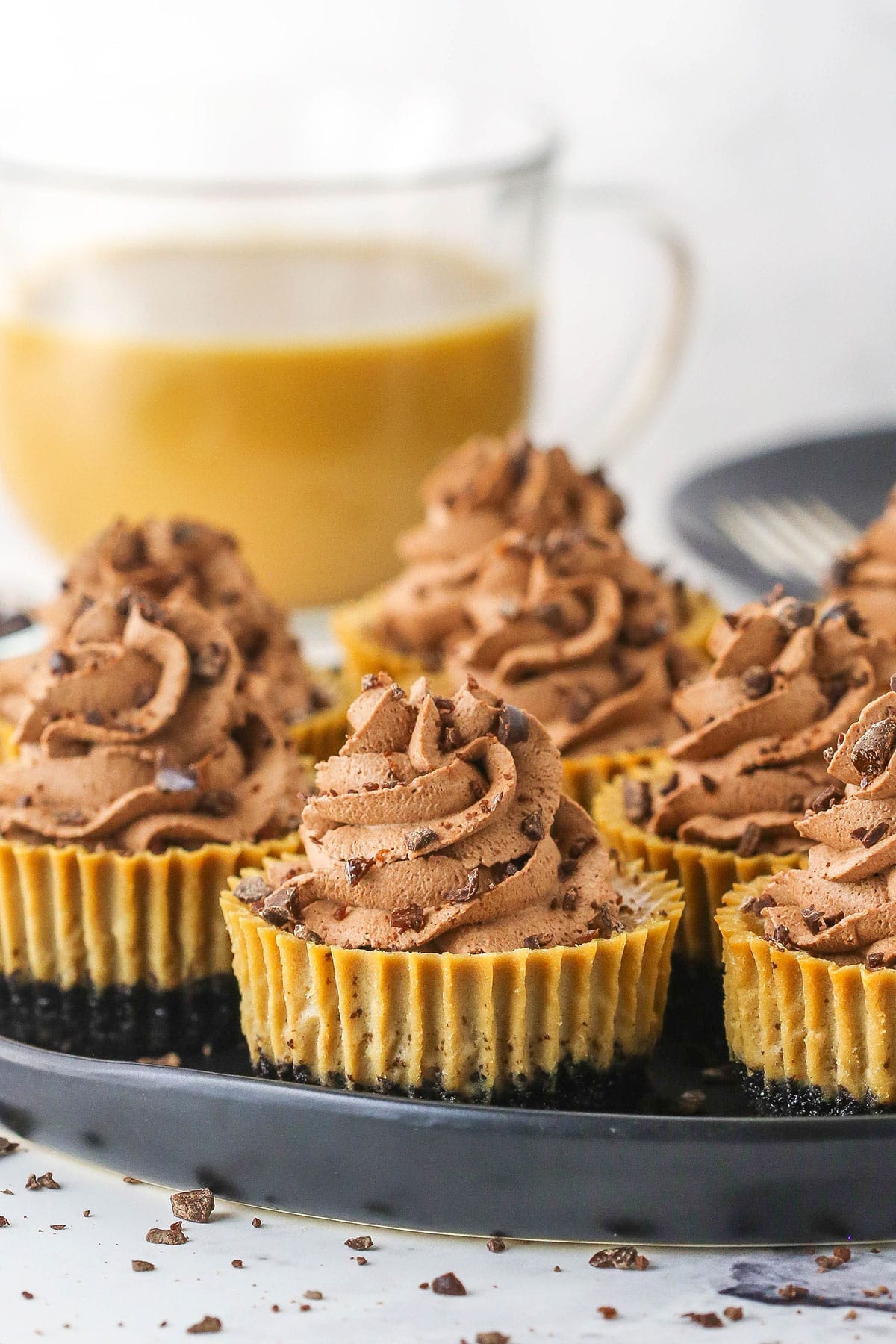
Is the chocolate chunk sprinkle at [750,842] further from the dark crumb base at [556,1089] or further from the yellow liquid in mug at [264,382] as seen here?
the yellow liquid in mug at [264,382]

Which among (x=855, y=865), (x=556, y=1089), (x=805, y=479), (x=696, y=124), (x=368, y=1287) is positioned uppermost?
(x=696, y=124)

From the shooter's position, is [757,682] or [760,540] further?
[760,540]

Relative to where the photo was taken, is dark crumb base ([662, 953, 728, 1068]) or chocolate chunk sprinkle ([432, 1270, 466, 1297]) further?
dark crumb base ([662, 953, 728, 1068])

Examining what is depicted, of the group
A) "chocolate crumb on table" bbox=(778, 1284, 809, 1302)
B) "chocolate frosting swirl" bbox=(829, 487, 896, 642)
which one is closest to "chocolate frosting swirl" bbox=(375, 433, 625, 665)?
"chocolate frosting swirl" bbox=(829, 487, 896, 642)

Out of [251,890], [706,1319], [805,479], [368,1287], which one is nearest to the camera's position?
[706,1319]

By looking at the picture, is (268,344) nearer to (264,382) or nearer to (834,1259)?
(264,382)

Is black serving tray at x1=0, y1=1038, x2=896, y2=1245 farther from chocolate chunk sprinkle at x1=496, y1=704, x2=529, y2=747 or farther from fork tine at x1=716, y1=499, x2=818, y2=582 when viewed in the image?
fork tine at x1=716, y1=499, x2=818, y2=582

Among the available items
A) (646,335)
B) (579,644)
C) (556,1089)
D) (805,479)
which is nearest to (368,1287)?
(556,1089)
